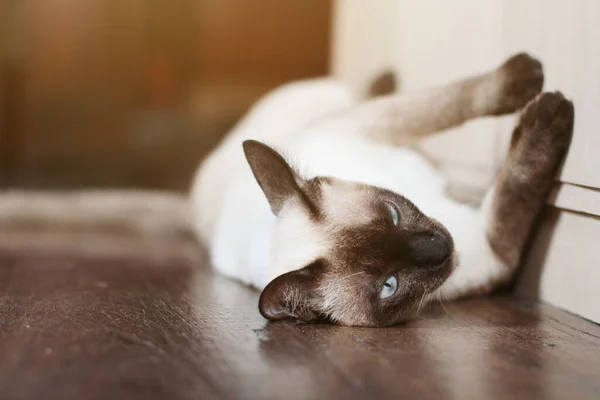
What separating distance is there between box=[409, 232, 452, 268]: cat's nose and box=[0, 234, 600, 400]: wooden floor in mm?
133

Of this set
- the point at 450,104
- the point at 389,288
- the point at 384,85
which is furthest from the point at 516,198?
the point at 384,85

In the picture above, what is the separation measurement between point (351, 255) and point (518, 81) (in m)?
0.61

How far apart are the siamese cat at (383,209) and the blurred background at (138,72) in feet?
8.32

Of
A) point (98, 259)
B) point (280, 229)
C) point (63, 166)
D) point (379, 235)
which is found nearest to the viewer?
point (379, 235)

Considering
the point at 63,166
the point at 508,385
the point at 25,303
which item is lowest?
the point at 63,166

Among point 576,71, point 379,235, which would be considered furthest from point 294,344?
point 576,71

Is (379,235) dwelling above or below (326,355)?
above

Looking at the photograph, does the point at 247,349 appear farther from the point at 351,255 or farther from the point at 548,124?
the point at 548,124

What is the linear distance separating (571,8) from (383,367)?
918mm

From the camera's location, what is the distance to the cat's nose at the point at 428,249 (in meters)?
1.45

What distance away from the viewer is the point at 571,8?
1559 millimetres

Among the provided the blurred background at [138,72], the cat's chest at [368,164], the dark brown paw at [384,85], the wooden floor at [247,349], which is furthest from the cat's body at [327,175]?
the blurred background at [138,72]

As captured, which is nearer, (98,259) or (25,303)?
(25,303)

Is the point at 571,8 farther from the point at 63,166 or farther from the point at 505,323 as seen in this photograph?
the point at 63,166
